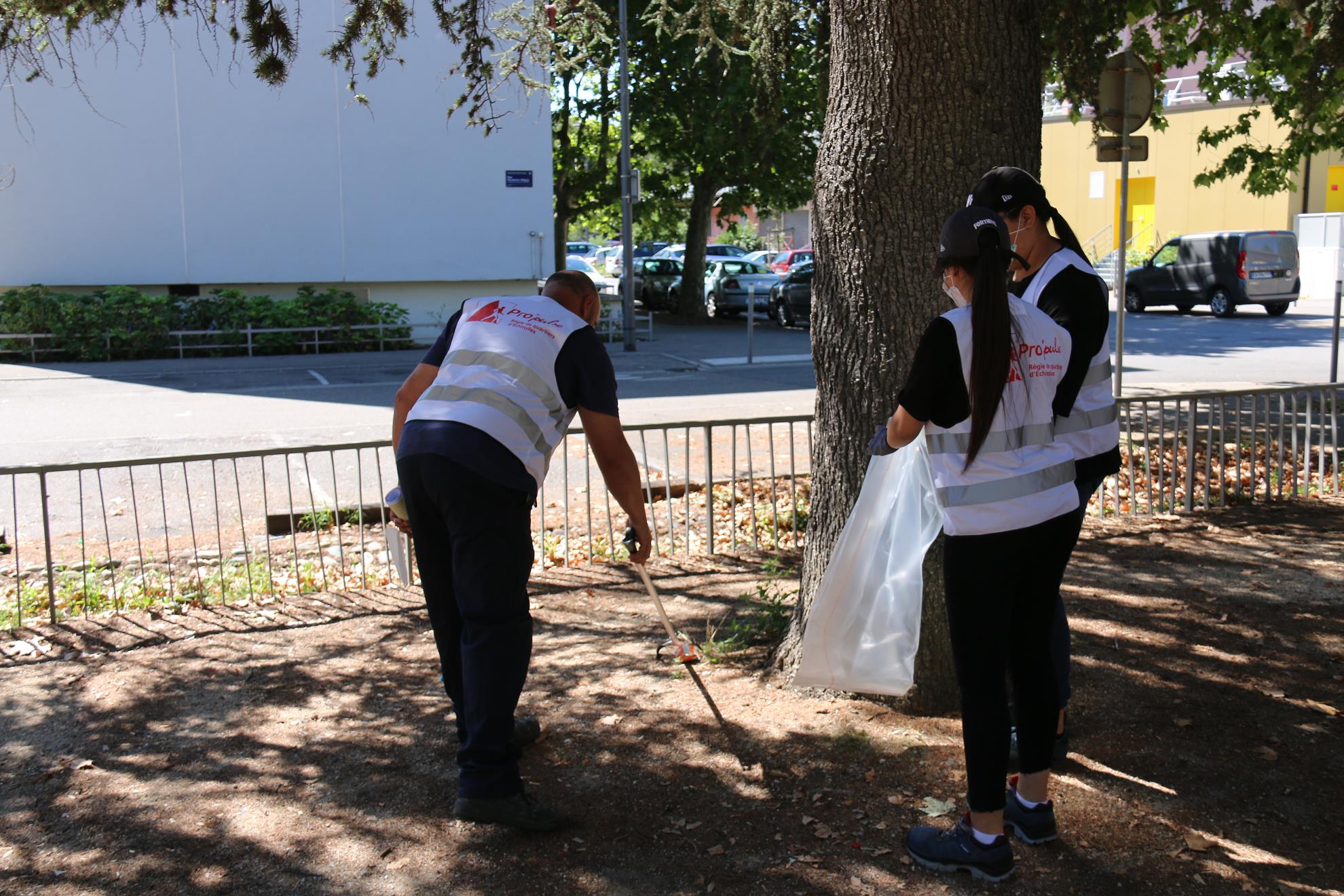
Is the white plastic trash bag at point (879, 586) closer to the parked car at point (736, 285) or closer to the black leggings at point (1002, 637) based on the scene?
the black leggings at point (1002, 637)

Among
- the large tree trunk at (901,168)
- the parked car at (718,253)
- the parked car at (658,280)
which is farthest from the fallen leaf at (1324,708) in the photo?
the parked car at (718,253)

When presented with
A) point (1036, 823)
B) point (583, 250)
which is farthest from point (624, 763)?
point (583, 250)

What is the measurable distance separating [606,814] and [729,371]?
47.4 ft

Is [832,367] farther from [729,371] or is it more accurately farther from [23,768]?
[729,371]

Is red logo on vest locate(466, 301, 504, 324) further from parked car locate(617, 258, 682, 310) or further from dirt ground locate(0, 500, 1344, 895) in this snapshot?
parked car locate(617, 258, 682, 310)

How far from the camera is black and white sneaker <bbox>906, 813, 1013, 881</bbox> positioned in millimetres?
3230

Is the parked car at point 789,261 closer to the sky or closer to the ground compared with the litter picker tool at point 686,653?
closer to the sky

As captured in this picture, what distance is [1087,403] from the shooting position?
11.7 ft

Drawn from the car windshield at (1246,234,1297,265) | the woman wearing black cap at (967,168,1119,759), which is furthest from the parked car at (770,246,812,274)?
the woman wearing black cap at (967,168,1119,759)

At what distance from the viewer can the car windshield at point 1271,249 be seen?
85.0 ft

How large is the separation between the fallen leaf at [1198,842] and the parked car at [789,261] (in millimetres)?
32264

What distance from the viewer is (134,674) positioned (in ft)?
16.7

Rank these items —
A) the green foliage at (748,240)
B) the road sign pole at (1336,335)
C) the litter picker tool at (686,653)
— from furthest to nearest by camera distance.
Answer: the green foliage at (748,240), the road sign pole at (1336,335), the litter picker tool at (686,653)

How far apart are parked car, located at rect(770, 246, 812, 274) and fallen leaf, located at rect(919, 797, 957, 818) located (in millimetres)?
32098
